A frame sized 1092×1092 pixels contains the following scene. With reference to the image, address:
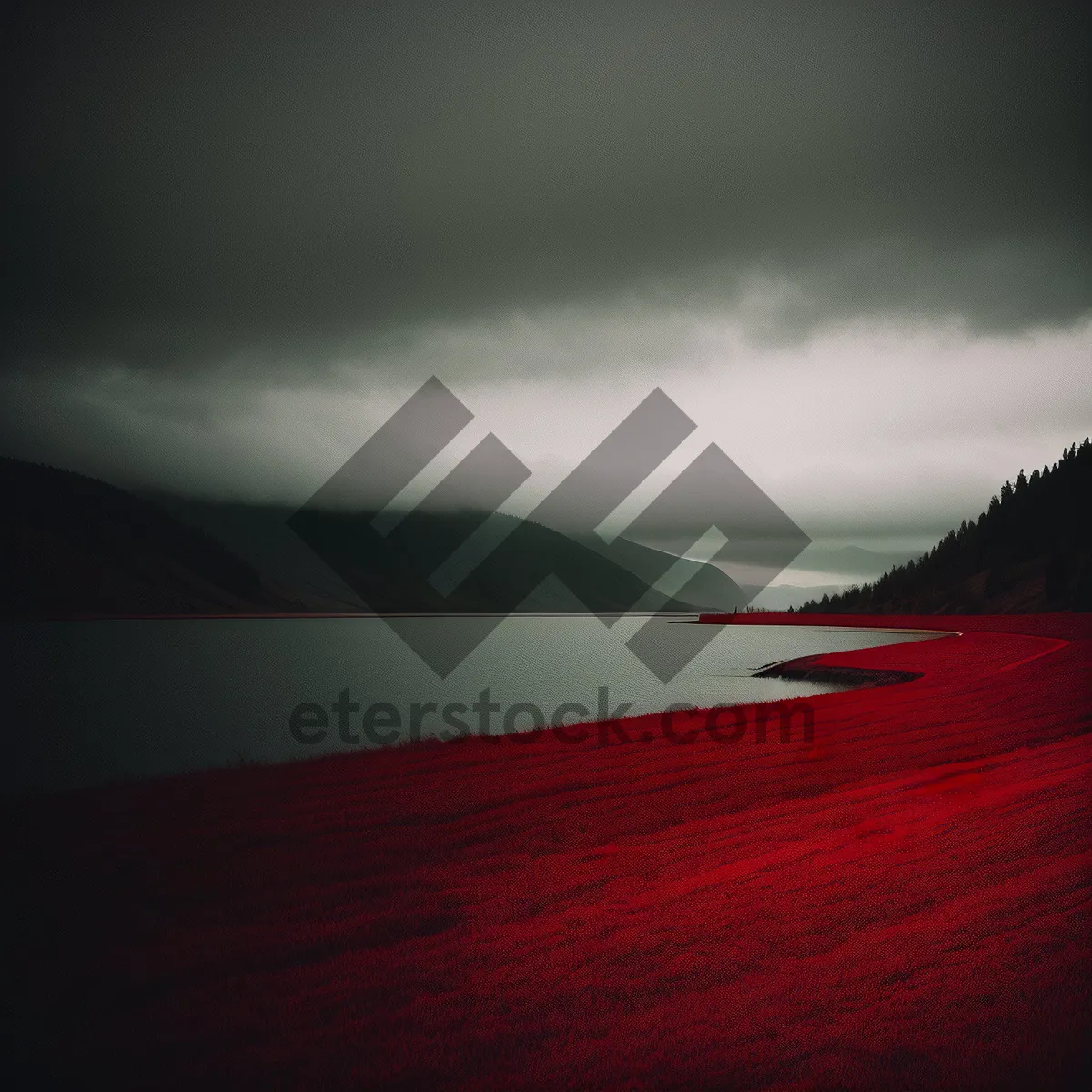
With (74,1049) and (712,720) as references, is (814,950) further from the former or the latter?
(712,720)

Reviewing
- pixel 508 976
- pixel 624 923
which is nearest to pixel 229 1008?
pixel 508 976

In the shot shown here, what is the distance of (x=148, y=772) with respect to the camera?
49.7 feet

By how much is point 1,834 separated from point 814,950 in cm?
847

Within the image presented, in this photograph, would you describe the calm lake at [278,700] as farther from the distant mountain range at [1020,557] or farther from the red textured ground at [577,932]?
the distant mountain range at [1020,557]

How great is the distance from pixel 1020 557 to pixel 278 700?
8687 centimetres

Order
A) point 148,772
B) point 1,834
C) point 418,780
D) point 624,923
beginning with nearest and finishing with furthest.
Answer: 1. point 624,923
2. point 1,834
3. point 418,780
4. point 148,772

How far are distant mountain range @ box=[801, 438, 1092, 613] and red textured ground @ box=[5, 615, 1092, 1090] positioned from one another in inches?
2763

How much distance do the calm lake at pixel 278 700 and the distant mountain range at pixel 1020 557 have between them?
40.2 m

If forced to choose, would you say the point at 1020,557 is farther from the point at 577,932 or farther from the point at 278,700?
the point at 577,932

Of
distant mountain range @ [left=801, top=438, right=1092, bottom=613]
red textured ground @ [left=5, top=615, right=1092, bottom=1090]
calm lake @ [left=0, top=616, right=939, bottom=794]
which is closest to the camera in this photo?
red textured ground @ [left=5, top=615, right=1092, bottom=1090]

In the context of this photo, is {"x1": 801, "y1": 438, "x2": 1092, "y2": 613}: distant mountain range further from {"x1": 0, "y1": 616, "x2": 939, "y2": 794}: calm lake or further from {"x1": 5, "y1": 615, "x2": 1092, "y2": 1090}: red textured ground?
{"x1": 5, "y1": 615, "x2": 1092, "y2": 1090}: red textured ground

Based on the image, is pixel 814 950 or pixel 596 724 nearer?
pixel 814 950

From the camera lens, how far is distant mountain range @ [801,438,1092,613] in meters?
71.1

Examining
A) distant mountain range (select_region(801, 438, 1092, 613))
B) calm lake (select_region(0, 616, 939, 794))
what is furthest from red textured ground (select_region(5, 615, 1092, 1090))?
distant mountain range (select_region(801, 438, 1092, 613))
